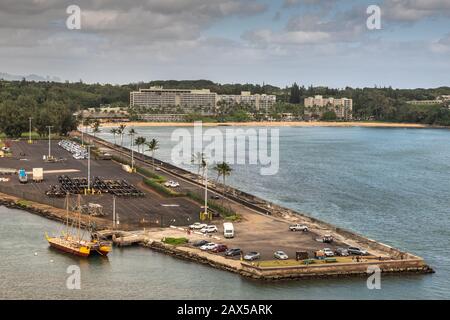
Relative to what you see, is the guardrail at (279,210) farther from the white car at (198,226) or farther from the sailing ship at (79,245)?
the sailing ship at (79,245)

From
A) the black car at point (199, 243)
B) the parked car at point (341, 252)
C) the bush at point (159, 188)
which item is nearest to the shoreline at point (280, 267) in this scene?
the black car at point (199, 243)

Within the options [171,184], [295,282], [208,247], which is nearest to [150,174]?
[171,184]

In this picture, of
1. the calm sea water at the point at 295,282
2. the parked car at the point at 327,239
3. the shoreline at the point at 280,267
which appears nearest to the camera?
the calm sea water at the point at 295,282

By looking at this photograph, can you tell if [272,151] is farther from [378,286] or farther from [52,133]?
[378,286]

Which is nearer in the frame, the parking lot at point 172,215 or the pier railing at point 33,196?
the parking lot at point 172,215

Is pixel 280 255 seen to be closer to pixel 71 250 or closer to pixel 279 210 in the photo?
pixel 71 250

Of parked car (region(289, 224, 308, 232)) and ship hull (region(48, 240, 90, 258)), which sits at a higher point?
parked car (region(289, 224, 308, 232))

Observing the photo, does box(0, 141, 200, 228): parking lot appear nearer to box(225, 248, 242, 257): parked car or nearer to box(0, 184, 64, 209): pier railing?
box(0, 184, 64, 209): pier railing

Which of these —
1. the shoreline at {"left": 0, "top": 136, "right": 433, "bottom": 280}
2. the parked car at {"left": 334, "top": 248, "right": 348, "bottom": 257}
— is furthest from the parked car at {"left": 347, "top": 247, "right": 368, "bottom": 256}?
the shoreline at {"left": 0, "top": 136, "right": 433, "bottom": 280}
